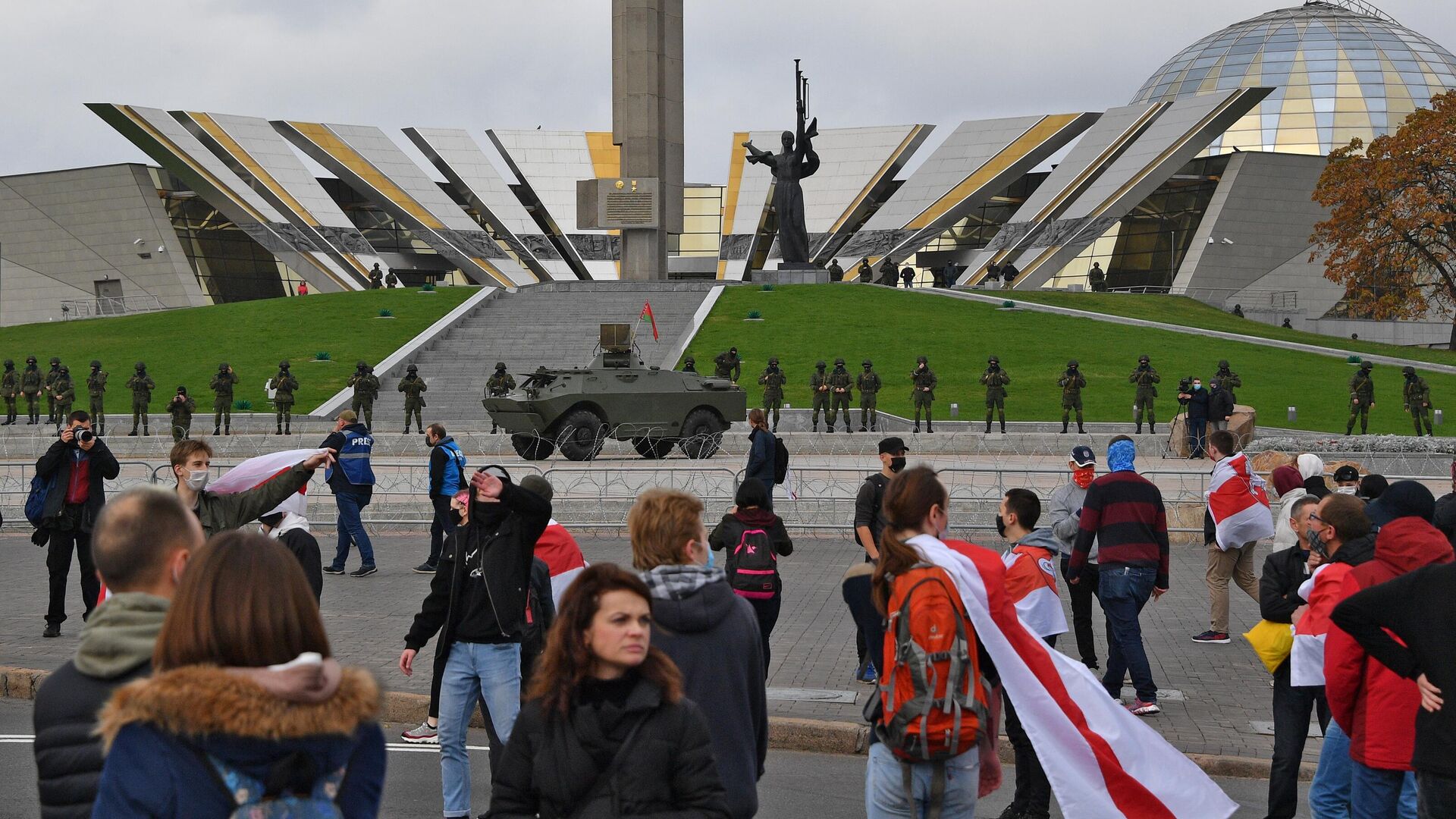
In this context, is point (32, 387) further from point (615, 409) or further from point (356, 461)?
point (356, 461)

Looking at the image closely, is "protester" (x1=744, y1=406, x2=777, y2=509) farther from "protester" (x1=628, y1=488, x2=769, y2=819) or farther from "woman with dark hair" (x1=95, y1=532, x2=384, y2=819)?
"woman with dark hair" (x1=95, y1=532, x2=384, y2=819)

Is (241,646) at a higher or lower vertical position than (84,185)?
lower

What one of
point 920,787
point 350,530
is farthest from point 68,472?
point 920,787

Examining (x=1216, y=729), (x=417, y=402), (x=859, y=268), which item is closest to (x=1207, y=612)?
(x=1216, y=729)

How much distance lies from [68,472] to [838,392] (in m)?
17.0

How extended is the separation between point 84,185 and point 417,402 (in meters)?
39.2

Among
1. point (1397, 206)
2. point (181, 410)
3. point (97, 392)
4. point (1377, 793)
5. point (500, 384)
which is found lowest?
point (1377, 793)

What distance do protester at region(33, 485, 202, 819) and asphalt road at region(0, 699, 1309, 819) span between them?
308 centimetres

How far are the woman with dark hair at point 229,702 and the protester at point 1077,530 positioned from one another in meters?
5.62

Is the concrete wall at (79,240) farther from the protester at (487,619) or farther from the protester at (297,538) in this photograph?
the protester at (487,619)

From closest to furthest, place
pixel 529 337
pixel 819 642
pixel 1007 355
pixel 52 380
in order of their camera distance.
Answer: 1. pixel 819 642
2. pixel 52 380
3. pixel 1007 355
4. pixel 529 337

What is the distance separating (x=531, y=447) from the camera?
22.2 m

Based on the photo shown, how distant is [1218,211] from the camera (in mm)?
55781

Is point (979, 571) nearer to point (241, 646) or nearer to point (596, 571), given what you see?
point (596, 571)
